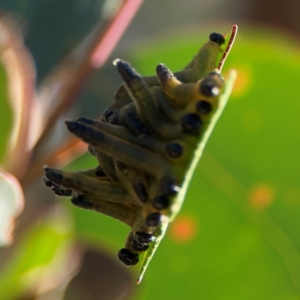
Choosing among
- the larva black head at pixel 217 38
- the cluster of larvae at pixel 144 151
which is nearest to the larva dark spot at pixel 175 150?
the cluster of larvae at pixel 144 151

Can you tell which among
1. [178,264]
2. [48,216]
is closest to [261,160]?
[178,264]

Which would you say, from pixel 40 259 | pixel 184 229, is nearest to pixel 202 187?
pixel 184 229

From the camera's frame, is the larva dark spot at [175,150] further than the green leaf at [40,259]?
No

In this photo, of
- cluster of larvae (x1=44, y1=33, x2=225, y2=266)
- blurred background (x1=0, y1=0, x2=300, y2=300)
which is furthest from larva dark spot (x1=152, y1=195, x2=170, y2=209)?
blurred background (x1=0, y1=0, x2=300, y2=300)

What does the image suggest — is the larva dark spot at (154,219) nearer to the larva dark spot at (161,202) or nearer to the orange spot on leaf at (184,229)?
the larva dark spot at (161,202)

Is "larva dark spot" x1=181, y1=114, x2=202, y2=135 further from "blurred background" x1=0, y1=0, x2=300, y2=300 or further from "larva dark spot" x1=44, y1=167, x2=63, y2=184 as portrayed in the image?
"blurred background" x1=0, y1=0, x2=300, y2=300

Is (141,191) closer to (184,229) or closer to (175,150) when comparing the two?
(175,150)

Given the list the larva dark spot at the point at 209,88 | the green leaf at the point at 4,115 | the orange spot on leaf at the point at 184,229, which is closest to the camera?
the larva dark spot at the point at 209,88

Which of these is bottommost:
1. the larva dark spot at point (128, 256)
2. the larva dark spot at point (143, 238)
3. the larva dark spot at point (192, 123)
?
the larva dark spot at point (128, 256)
